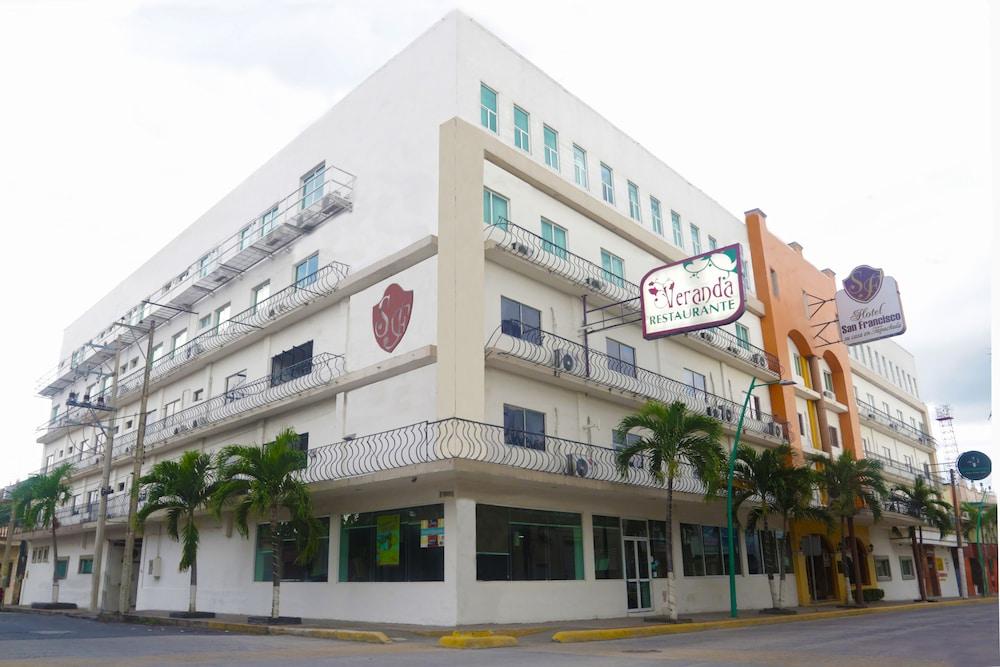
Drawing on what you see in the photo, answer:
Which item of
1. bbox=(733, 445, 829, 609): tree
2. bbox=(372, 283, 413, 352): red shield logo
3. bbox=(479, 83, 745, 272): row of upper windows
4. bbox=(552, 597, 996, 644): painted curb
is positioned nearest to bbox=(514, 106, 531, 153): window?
bbox=(479, 83, 745, 272): row of upper windows

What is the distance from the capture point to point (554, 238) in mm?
24766

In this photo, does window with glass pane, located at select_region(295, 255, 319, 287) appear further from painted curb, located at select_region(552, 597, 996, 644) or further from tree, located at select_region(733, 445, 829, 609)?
tree, located at select_region(733, 445, 829, 609)

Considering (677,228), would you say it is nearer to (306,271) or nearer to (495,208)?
(495,208)

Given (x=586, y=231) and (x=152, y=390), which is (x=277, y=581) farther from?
(x=152, y=390)

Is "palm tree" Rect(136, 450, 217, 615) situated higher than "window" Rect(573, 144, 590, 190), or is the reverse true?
"window" Rect(573, 144, 590, 190)

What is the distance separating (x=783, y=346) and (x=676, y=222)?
28.0 ft

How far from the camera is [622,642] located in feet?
55.2

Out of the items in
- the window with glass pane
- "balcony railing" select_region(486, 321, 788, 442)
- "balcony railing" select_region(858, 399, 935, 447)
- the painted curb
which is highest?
the window with glass pane

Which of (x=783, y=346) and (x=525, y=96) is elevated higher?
(x=525, y=96)

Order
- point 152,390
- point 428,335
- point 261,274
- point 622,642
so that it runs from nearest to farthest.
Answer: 1. point 622,642
2. point 428,335
3. point 261,274
4. point 152,390

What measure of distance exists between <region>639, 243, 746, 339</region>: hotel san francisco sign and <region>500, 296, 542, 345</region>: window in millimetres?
3125

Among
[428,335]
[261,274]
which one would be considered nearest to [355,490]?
[428,335]

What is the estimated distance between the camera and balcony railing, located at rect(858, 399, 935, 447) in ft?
145

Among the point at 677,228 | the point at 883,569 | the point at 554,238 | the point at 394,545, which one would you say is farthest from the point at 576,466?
the point at 883,569
